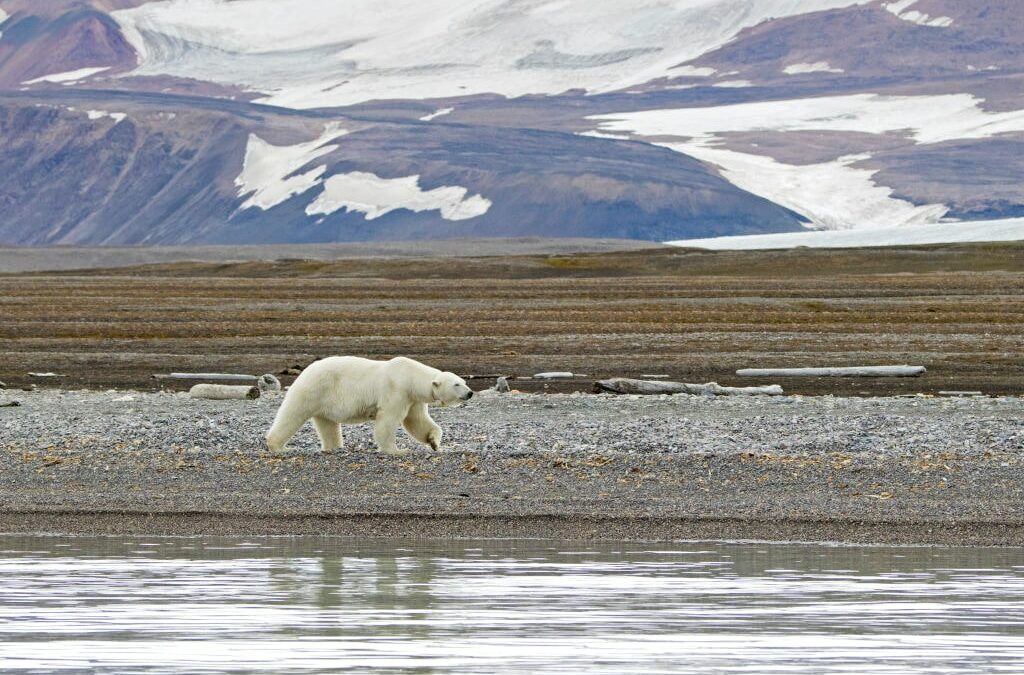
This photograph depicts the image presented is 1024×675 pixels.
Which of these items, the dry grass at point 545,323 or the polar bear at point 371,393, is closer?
the polar bear at point 371,393

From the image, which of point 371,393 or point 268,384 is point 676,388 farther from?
point 371,393

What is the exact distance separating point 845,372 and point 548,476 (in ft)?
39.5

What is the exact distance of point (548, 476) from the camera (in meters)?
16.0

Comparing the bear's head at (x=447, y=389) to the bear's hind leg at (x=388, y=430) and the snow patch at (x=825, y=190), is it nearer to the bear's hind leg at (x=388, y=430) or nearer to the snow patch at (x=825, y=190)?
the bear's hind leg at (x=388, y=430)

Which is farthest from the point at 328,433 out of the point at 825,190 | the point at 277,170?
the point at 825,190

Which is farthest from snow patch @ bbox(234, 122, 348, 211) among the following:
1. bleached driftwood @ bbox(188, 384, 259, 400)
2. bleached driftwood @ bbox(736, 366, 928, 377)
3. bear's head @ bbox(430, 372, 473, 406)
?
bear's head @ bbox(430, 372, 473, 406)

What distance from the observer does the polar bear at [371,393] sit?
54.6 ft

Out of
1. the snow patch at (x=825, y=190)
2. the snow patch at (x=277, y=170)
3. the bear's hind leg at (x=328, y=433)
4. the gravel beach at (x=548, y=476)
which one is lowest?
the snow patch at (x=825, y=190)

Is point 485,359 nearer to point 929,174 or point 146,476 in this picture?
point 146,476

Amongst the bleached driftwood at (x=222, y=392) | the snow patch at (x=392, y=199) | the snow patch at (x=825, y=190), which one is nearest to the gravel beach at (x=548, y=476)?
the bleached driftwood at (x=222, y=392)

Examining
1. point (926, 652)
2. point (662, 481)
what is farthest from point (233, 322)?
point (926, 652)

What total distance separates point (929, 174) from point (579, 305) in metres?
142

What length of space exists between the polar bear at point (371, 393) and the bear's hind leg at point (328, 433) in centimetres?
12

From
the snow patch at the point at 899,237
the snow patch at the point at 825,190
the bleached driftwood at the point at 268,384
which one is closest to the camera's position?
the bleached driftwood at the point at 268,384
